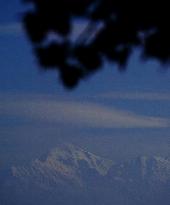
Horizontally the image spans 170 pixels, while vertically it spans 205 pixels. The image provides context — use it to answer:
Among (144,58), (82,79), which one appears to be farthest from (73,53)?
(144,58)

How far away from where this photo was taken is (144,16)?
663 centimetres

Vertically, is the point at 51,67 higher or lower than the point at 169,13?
lower

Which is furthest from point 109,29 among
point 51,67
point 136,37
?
point 51,67

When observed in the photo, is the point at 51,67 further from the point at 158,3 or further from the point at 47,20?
the point at 158,3

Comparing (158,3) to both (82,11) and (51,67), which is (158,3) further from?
(51,67)

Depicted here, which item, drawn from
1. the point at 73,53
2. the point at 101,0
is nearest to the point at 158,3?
the point at 101,0

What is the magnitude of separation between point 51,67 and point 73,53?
302 mm

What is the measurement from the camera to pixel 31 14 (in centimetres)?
654

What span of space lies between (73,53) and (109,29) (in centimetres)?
46

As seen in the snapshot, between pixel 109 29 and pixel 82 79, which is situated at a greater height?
pixel 109 29

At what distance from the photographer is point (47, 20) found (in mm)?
6594

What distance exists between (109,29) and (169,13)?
0.68 meters

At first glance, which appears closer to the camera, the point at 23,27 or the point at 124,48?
the point at 23,27

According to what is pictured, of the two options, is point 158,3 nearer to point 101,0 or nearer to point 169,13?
point 169,13
